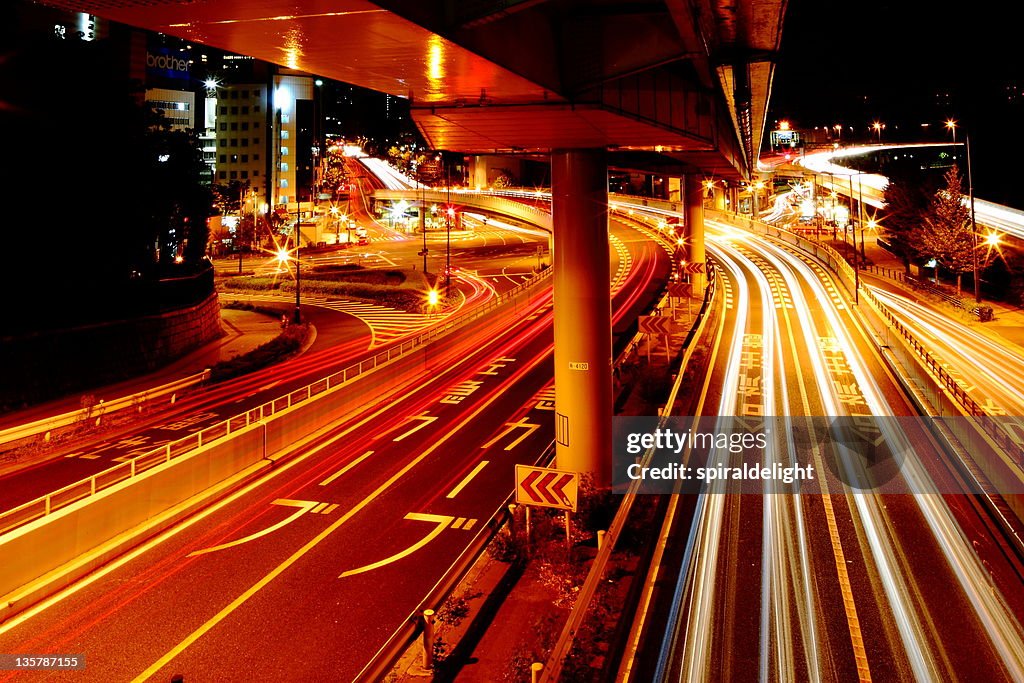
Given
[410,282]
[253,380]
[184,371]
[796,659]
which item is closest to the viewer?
[796,659]

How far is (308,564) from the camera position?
39.2ft

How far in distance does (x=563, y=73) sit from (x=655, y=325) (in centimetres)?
1401

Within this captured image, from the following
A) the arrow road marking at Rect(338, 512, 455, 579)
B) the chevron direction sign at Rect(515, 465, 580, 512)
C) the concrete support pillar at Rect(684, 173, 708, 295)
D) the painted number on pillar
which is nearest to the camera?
the chevron direction sign at Rect(515, 465, 580, 512)

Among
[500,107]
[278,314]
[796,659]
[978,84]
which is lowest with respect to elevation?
[796,659]

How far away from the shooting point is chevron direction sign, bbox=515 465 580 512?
413 inches

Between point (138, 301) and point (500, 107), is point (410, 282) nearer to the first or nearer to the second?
point (138, 301)

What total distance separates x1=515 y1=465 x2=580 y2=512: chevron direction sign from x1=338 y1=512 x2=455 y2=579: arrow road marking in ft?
9.62

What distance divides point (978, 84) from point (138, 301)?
3368 inches

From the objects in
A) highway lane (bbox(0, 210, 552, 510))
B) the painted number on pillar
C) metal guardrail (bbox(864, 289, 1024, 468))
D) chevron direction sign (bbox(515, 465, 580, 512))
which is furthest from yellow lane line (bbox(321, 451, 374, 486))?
metal guardrail (bbox(864, 289, 1024, 468))

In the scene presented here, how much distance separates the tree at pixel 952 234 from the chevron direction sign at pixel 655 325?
30654 millimetres

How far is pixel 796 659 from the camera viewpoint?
8477 mm

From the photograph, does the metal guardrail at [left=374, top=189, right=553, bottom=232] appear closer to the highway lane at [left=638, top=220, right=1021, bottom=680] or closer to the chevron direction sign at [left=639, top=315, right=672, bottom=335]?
the chevron direction sign at [left=639, top=315, right=672, bottom=335]

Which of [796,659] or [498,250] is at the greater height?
[498,250]

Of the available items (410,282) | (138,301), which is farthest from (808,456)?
(410,282)
